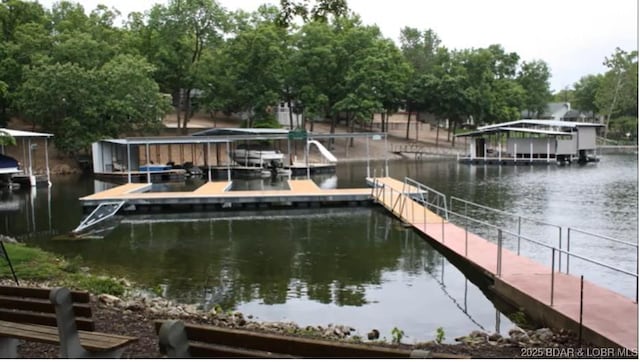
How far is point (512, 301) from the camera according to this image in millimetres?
10352

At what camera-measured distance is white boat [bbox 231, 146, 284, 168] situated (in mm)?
41719

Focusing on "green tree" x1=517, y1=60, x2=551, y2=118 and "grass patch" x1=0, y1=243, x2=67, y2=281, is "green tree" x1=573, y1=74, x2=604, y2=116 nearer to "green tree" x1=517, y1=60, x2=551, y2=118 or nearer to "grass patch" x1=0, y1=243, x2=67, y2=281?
"green tree" x1=517, y1=60, x2=551, y2=118

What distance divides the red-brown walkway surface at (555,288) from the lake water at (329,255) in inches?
21.6

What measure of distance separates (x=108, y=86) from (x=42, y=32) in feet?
30.7

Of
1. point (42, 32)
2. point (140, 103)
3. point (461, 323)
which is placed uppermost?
point (42, 32)

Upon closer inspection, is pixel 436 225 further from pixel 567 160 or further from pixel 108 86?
pixel 567 160

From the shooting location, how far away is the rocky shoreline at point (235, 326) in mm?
6211

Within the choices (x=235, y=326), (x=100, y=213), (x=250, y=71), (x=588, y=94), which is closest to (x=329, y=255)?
(x=235, y=326)

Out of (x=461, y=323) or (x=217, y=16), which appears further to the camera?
(x=217, y=16)

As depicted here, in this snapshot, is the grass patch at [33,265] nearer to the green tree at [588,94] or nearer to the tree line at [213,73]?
the tree line at [213,73]

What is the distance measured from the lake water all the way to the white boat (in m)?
15.7

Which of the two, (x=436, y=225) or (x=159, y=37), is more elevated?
(x=159, y=37)

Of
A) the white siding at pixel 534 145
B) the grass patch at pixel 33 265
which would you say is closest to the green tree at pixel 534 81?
the white siding at pixel 534 145

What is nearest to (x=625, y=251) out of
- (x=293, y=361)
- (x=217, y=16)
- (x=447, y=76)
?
(x=293, y=361)
